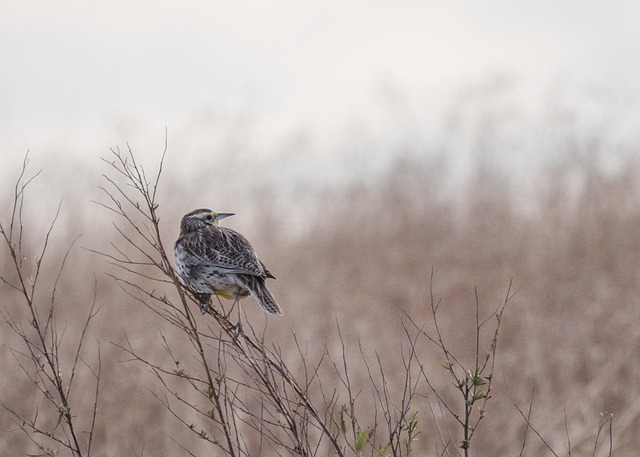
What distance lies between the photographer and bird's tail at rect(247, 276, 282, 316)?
16.5ft

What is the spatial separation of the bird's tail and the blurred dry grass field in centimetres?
335

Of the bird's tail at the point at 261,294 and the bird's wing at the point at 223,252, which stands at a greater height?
the bird's wing at the point at 223,252

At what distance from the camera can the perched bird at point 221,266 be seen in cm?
512

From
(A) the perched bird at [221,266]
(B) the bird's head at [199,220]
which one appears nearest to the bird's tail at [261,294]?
(A) the perched bird at [221,266]

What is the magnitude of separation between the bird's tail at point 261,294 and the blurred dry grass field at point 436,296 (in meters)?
3.35

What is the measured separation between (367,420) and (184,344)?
227 centimetres

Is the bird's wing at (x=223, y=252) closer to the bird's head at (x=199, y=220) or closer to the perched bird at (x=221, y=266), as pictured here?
the perched bird at (x=221, y=266)

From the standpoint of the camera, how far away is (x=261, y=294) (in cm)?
512

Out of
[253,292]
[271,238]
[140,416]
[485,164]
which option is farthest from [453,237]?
[253,292]

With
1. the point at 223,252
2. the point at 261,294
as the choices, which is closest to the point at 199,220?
the point at 223,252

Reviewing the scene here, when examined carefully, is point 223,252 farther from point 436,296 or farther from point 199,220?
point 436,296

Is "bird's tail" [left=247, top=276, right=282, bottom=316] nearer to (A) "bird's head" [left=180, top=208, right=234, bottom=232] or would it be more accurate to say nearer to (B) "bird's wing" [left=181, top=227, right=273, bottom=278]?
(B) "bird's wing" [left=181, top=227, right=273, bottom=278]

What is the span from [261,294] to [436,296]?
21.7ft

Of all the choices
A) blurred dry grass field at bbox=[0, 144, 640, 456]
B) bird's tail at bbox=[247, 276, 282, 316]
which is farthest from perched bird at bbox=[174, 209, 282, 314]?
blurred dry grass field at bbox=[0, 144, 640, 456]
